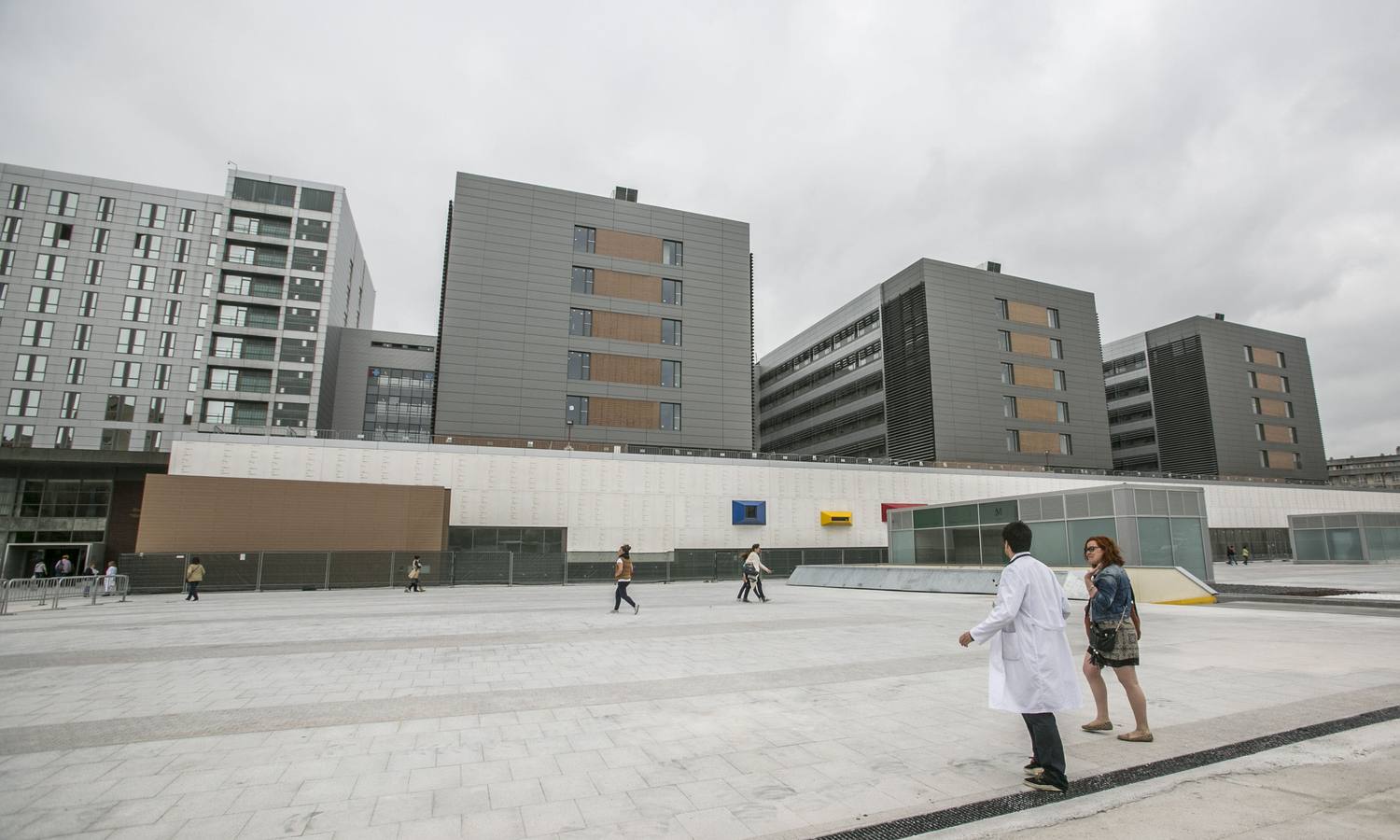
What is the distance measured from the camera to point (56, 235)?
6078 centimetres

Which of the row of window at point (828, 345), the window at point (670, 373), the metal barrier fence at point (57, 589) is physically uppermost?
the row of window at point (828, 345)

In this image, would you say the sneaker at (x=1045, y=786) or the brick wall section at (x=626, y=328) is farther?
the brick wall section at (x=626, y=328)

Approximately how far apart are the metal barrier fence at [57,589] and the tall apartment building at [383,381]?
45297 mm

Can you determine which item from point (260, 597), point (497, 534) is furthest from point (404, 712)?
point (497, 534)

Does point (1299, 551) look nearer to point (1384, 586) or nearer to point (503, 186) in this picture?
point (1384, 586)

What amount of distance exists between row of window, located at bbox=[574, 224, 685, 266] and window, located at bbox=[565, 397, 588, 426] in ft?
33.7

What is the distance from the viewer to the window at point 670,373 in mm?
43906

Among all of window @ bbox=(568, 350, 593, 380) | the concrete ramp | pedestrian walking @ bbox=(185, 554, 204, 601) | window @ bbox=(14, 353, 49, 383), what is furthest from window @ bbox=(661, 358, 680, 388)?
window @ bbox=(14, 353, 49, 383)

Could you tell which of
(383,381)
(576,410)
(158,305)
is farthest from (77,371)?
(576,410)

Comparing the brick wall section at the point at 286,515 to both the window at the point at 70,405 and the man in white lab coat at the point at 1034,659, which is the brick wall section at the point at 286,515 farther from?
the window at the point at 70,405

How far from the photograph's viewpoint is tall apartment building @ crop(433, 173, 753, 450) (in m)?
40.9

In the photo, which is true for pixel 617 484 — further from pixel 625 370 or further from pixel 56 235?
pixel 56 235

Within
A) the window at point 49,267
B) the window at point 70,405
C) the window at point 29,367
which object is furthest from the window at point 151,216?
the window at point 70,405

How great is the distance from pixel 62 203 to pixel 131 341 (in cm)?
1434
